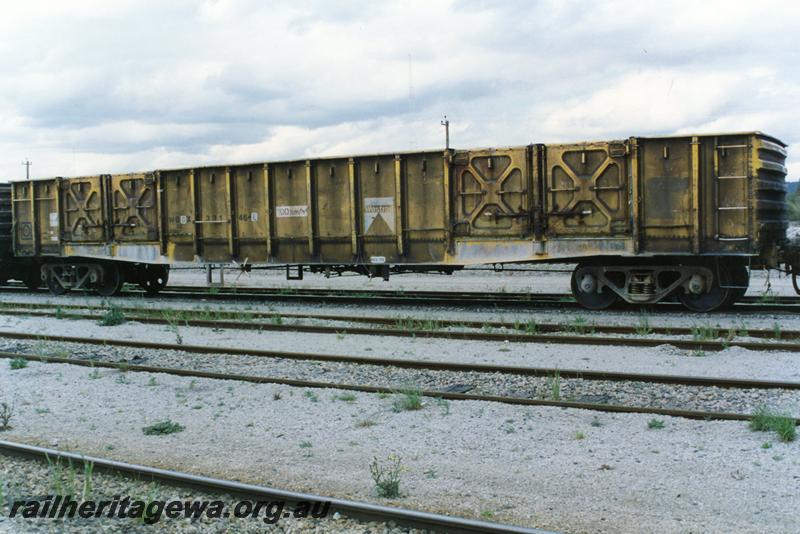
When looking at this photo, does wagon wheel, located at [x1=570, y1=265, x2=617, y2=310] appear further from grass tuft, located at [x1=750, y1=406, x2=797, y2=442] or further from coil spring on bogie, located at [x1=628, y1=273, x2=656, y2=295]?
grass tuft, located at [x1=750, y1=406, x2=797, y2=442]

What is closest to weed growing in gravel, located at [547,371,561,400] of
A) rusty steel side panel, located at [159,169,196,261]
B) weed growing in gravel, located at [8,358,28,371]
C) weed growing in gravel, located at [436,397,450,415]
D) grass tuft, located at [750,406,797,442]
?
weed growing in gravel, located at [436,397,450,415]

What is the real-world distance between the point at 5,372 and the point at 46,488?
486 cm

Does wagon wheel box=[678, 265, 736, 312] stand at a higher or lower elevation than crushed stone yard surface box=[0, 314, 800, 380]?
higher

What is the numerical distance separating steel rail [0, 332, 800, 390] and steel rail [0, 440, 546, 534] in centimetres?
357

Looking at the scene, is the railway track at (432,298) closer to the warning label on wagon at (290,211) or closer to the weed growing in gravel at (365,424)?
the warning label on wagon at (290,211)

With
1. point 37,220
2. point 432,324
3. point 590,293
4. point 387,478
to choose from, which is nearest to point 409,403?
point 387,478

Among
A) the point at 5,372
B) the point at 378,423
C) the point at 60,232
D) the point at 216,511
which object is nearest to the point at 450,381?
the point at 378,423

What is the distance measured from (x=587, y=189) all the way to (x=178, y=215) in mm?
9973

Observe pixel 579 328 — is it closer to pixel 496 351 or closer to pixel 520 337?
pixel 520 337

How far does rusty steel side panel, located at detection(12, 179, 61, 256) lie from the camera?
776 inches

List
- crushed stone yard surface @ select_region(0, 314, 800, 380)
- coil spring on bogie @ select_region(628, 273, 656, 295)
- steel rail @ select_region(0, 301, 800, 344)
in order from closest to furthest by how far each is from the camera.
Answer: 1. crushed stone yard surface @ select_region(0, 314, 800, 380)
2. steel rail @ select_region(0, 301, 800, 344)
3. coil spring on bogie @ select_region(628, 273, 656, 295)

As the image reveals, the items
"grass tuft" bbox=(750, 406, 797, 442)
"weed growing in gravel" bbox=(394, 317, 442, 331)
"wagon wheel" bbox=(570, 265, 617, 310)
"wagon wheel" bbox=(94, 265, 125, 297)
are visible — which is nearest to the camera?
"grass tuft" bbox=(750, 406, 797, 442)

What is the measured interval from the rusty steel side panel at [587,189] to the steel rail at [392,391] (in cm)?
713

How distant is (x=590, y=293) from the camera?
13969 millimetres
